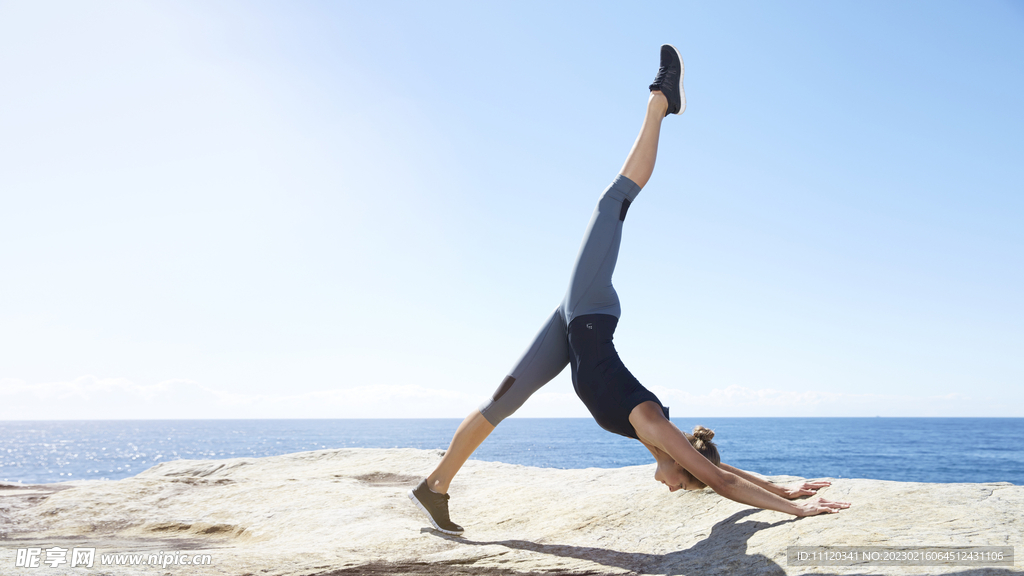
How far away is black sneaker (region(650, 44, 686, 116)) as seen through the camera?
182 inches

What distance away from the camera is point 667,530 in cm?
414

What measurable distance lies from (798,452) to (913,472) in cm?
1723

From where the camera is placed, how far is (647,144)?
4.40m

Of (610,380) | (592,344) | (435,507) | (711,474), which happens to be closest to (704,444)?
(711,474)

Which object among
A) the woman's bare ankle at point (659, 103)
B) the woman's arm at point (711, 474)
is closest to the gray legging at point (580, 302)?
the woman's bare ankle at point (659, 103)

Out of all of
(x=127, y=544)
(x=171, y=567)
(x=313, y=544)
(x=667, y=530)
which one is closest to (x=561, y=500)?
(x=667, y=530)

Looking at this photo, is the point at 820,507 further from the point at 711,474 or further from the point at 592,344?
the point at 592,344

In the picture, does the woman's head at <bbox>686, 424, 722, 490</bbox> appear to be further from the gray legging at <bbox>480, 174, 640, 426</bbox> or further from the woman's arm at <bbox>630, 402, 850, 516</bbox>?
the gray legging at <bbox>480, 174, 640, 426</bbox>

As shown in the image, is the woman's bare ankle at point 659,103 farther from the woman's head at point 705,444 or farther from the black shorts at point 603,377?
the woman's head at point 705,444

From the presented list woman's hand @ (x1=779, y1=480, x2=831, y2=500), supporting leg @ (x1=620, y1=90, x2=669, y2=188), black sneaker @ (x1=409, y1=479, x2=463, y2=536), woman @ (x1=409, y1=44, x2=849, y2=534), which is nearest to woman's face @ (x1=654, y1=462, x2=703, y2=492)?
woman @ (x1=409, y1=44, x2=849, y2=534)

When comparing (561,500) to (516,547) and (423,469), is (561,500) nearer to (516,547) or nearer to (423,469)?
(516,547)

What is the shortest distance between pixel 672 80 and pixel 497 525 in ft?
13.8

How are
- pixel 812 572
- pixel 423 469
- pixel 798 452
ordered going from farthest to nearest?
1. pixel 798 452
2. pixel 423 469
3. pixel 812 572

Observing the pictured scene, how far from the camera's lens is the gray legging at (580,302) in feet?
13.8
